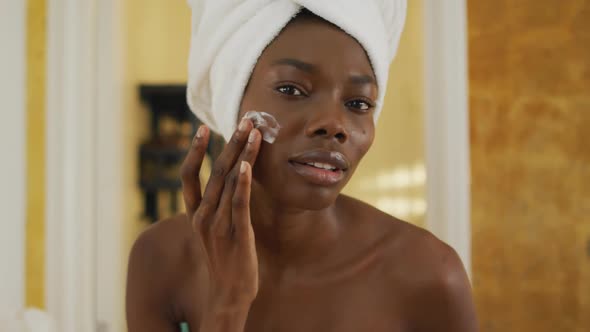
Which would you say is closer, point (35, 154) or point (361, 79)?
point (361, 79)

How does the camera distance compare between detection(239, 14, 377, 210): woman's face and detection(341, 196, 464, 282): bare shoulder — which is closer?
detection(239, 14, 377, 210): woman's face

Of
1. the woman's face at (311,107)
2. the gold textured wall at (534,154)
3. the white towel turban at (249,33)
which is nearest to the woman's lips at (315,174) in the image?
the woman's face at (311,107)

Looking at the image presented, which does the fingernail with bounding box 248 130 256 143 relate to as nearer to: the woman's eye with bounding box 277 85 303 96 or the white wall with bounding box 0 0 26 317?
the woman's eye with bounding box 277 85 303 96

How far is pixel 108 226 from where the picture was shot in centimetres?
86

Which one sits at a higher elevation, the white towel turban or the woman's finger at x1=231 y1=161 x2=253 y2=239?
the white towel turban

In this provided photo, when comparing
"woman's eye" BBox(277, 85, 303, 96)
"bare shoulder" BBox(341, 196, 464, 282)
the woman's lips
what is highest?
"woman's eye" BBox(277, 85, 303, 96)

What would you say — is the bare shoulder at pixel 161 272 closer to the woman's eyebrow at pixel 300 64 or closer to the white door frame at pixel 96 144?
the white door frame at pixel 96 144

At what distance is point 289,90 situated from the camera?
1.65 ft

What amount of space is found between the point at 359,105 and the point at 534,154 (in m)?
0.41

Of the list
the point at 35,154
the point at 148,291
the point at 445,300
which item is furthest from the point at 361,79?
the point at 35,154

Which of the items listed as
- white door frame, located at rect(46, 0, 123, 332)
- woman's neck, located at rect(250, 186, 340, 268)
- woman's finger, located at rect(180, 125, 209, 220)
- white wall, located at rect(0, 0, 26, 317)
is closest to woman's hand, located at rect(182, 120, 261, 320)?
woman's finger, located at rect(180, 125, 209, 220)

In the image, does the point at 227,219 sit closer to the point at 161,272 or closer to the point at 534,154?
the point at 161,272

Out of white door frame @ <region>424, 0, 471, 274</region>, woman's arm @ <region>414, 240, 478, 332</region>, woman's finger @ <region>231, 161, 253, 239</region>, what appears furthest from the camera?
white door frame @ <region>424, 0, 471, 274</region>

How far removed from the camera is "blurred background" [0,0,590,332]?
801 millimetres
